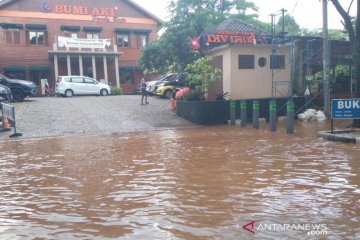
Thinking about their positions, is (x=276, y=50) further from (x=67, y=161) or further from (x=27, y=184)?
(x=27, y=184)

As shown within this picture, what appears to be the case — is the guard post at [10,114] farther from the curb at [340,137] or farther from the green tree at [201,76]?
the curb at [340,137]

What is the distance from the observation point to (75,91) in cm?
2445

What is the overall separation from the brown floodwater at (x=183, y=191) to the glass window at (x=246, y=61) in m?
8.16

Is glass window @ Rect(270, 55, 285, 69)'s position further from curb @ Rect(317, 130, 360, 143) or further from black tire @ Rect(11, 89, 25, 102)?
black tire @ Rect(11, 89, 25, 102)

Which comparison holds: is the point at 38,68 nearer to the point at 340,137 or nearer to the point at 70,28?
the point at 70,28

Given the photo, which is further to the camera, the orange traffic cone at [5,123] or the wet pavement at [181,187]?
the orange traffic cone at [5,123]

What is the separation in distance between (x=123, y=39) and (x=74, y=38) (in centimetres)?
516

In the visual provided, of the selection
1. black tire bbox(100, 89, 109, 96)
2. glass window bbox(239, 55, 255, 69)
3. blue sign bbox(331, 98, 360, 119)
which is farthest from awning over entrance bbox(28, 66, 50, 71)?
blue sign bbox(331, 98, 360, 119)

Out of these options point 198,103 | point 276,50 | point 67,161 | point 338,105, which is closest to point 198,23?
point 276,50

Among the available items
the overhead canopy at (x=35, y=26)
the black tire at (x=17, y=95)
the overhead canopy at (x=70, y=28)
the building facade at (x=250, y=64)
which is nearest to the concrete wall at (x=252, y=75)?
the building facade at (x=250, y=64)

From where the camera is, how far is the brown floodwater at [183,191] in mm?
3951

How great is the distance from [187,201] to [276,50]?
576 inches

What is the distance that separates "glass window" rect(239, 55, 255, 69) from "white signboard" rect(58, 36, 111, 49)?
1697 cm

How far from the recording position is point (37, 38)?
101 feet
